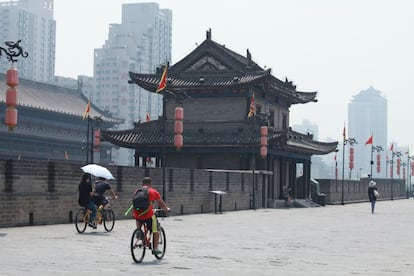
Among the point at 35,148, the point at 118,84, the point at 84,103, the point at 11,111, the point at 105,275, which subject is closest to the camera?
the point at 105,275

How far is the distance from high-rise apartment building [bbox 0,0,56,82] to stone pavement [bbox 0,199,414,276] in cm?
16392

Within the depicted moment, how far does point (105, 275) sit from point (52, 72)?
18696cm

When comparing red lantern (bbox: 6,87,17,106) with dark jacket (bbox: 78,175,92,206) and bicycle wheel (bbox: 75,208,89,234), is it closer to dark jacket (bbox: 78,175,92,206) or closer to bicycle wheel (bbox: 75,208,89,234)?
dark jacket (bbox: 78,175,92,206)

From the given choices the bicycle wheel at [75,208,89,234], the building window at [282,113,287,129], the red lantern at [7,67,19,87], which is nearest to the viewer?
the bicycle wheel at [75,208,89,234]

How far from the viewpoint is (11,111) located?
71.5 ft

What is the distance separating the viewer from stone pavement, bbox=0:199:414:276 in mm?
12062

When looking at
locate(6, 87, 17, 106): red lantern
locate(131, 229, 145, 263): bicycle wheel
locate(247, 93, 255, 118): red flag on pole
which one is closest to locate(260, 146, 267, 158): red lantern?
locate(247, 93, 255, 118): red flag on pole

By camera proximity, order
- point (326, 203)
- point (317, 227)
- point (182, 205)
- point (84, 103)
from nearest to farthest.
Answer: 1. point (317, 227)
2. point (182, 205)
3. point (326, 203)
4. point (84, 103)

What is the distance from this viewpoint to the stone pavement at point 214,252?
12.1 m

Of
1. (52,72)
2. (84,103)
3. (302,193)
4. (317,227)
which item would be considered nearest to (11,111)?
(317,227)

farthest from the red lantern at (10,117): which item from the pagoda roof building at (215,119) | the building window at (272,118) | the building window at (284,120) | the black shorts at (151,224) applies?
the building window at (284,120)

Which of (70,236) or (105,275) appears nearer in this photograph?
(105,275)

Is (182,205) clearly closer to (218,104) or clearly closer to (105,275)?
(218,104)

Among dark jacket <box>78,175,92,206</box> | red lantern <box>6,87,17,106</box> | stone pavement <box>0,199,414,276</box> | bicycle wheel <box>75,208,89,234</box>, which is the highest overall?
red lantern <box>6,87,17,106</box>
